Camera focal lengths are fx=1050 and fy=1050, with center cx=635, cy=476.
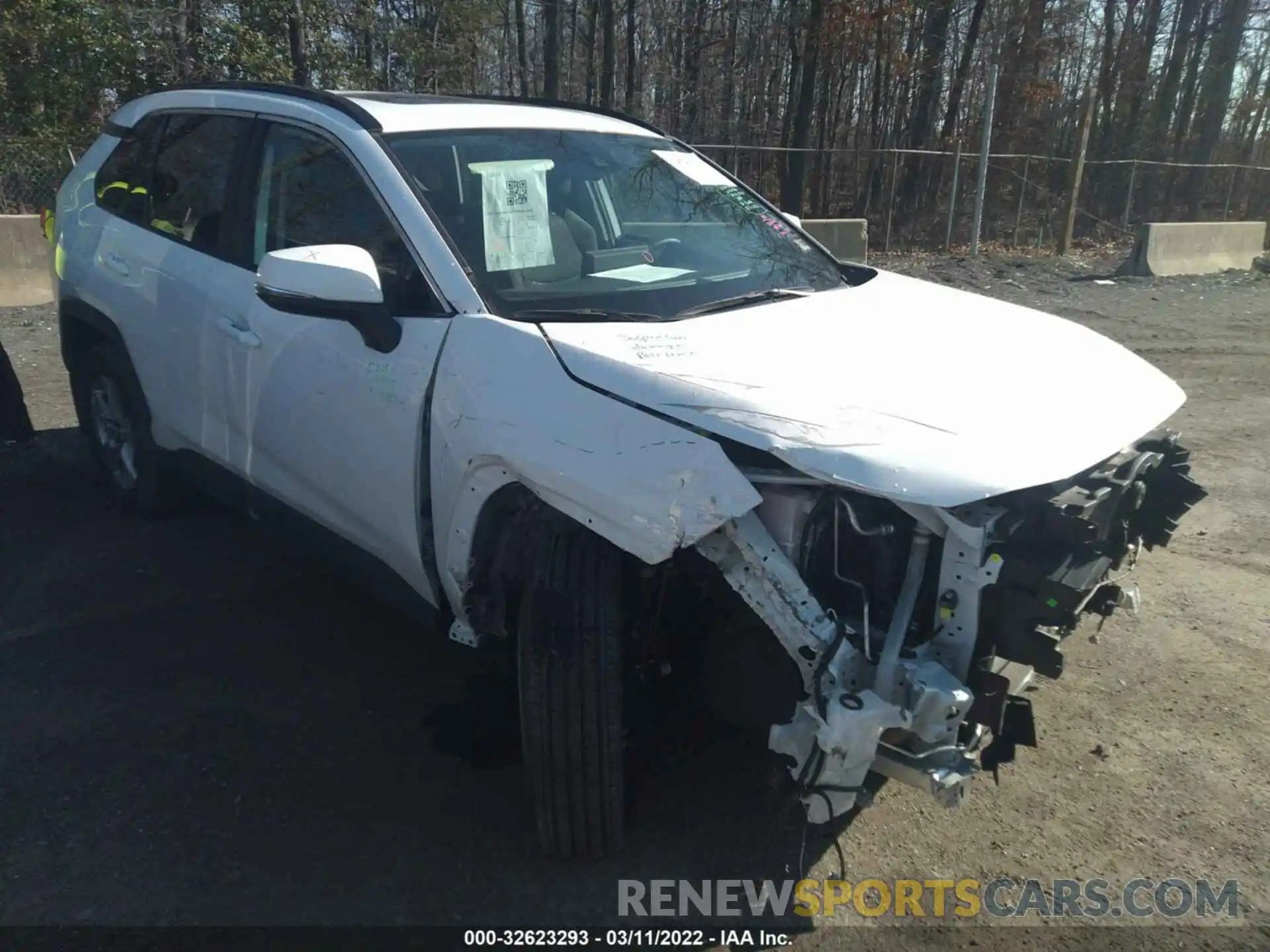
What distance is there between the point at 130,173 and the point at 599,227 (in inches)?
98.8

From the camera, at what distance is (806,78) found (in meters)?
19.2

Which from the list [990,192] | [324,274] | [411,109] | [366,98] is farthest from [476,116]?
[990,192]

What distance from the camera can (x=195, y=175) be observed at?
172 inches

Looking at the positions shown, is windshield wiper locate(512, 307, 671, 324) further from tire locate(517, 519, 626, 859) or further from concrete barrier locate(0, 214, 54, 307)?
concrete barrier locate(0, 214, 54, 307)

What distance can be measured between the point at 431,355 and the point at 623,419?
2.48 ft

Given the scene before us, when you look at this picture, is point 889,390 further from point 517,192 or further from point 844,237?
point 844,237

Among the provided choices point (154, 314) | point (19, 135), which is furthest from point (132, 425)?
point (19, 135)

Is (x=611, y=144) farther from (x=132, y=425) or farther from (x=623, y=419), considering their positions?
(x=132, y=425)

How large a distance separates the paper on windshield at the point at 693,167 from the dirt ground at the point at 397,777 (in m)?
1.77

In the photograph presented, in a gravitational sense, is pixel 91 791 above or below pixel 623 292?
below

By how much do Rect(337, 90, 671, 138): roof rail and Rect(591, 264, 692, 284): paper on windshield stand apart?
1.01 m

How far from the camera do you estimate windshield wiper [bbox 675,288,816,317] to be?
10.4 feet

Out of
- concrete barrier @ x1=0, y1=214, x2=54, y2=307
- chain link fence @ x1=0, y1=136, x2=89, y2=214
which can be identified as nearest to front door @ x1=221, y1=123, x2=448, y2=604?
concrete barrier @ x1=0, y1=214, x2=54, y2=307

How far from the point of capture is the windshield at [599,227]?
3.22 m
